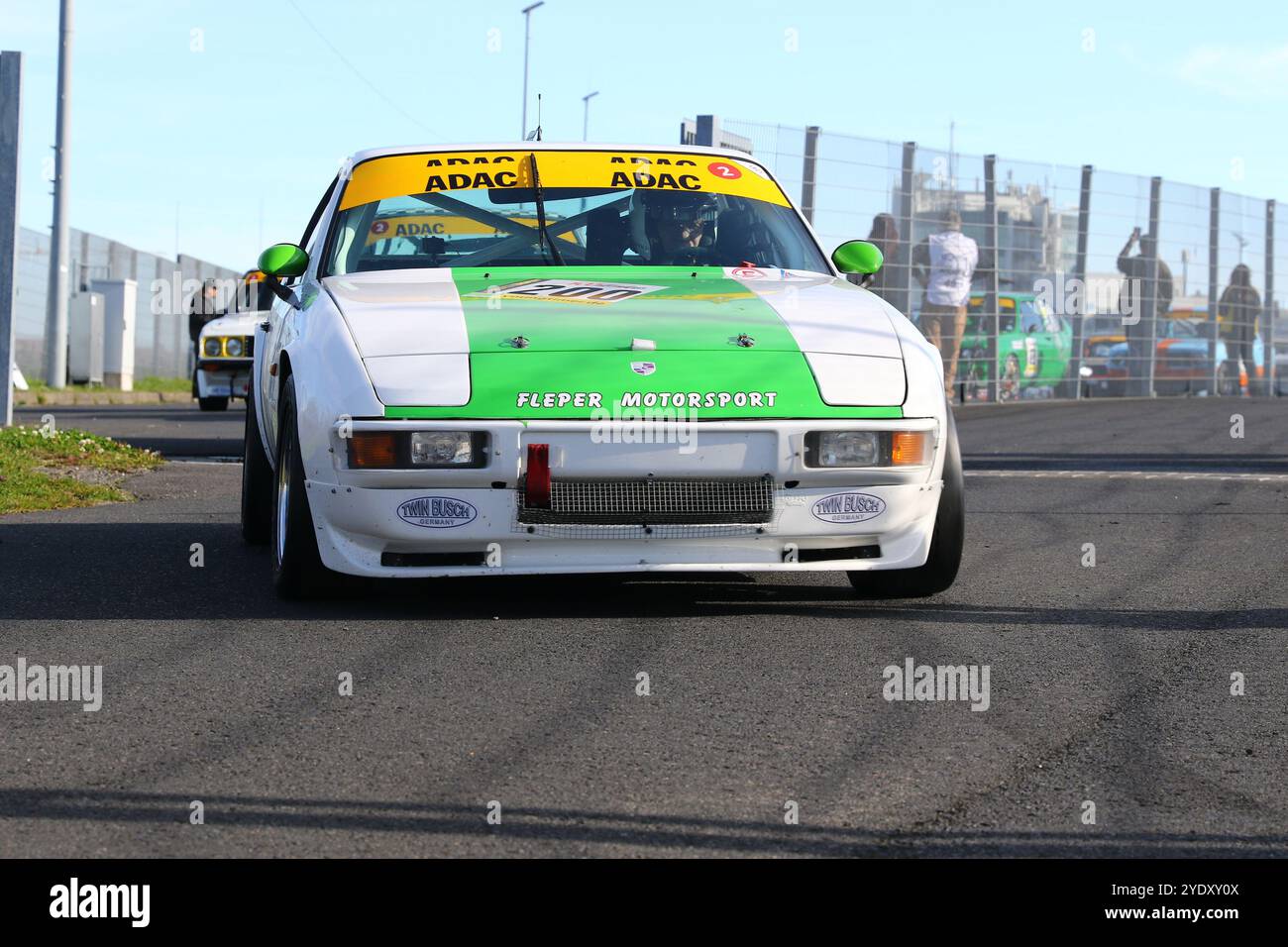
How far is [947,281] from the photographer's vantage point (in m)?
20.9

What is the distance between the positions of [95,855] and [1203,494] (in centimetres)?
787

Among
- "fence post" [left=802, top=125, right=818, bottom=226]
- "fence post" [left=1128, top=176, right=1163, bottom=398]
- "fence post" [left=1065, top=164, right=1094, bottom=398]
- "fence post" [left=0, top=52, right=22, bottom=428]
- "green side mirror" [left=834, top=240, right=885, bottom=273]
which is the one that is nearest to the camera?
"green side mirror" [left=834, top=240, right=885, bottom=273]

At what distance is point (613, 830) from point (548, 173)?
4207mm

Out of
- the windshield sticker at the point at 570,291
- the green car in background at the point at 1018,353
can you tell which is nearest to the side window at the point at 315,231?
the windshield sticker at the point at 570,291

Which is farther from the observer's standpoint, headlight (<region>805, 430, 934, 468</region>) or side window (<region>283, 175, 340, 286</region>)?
side window (<region>283, 175, 340, 286</region>)

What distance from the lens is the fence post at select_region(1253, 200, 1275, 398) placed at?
26797mm

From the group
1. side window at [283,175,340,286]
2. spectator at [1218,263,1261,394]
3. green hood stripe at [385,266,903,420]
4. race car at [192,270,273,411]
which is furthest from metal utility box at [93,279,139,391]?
green hood stripe at [385,266,903,420]

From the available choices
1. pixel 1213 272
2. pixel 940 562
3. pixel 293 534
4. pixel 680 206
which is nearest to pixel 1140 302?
pixel 1213 272

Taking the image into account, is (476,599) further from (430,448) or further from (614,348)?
(614,348)

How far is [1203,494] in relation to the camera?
9.97m

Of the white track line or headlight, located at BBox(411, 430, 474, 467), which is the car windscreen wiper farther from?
the white track line

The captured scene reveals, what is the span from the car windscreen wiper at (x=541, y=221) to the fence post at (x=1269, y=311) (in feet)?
71.5

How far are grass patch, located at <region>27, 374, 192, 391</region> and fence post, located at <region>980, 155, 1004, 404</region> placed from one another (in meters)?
11.9
